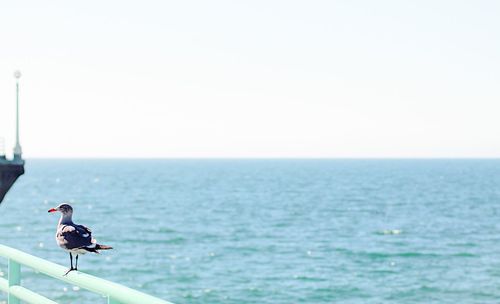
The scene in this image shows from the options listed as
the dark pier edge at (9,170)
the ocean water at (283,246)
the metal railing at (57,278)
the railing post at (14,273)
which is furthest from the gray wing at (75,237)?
the dark pier edge at (9,170)

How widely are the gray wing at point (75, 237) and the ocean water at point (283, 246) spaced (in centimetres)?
3031

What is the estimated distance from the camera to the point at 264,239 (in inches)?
2542

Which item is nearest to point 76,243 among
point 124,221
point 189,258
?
point 189,258

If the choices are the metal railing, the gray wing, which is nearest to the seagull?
the gray wing

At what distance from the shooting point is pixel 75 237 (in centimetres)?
461

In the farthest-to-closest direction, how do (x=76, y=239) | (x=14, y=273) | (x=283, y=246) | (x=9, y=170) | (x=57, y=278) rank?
(x=283, y=246) < (x=9, y=170) < (x=14, y=273) < (x=76, y=239) < (x=57, y=278)

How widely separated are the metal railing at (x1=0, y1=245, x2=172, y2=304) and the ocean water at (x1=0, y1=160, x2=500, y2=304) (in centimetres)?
3007

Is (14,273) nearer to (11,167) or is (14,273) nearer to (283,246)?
(11,167)

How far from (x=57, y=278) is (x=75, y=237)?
0.51 m

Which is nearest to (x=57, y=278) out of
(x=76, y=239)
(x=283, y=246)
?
(x=76, y=239)

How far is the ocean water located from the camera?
128 ft

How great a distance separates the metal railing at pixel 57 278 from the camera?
3.31m

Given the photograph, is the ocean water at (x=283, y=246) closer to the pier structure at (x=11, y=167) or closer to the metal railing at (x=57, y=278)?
the pier structure at (x=11, y=167)

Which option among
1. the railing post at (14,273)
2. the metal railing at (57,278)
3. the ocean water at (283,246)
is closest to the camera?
the metal railing at (57,278)
